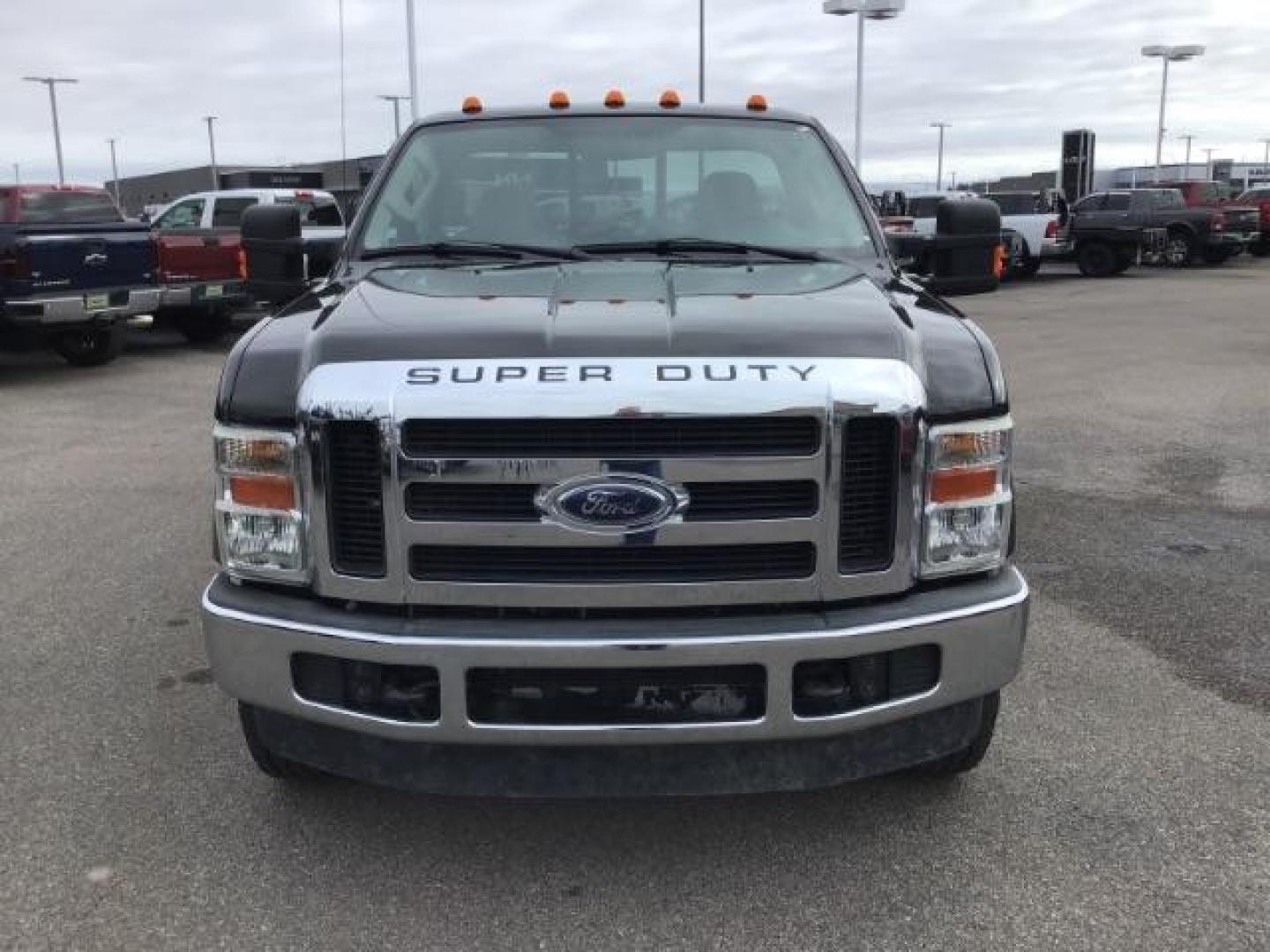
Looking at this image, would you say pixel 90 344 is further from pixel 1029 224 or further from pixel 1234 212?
pixel 1234 212

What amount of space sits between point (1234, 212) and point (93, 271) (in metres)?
24.7

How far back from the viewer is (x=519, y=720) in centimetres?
275

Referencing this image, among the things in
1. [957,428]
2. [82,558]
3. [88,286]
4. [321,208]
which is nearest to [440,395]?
[957,428]

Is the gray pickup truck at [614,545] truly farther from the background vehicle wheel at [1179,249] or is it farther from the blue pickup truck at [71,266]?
the background vehicle wheel at [1179,249]

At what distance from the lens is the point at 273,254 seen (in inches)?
172

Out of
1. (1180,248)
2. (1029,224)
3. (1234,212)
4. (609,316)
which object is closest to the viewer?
(609,316)

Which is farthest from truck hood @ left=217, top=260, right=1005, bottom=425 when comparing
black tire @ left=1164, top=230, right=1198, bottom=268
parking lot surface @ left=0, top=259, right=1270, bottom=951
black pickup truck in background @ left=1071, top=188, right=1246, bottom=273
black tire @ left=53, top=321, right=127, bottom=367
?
black tire @ left=1164, top=230, right=1198, bottom=268

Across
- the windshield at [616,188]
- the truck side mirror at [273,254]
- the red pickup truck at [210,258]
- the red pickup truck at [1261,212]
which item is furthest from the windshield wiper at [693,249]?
the red pickup truck at [1261,212]

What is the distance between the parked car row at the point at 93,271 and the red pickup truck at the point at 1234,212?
850 inches

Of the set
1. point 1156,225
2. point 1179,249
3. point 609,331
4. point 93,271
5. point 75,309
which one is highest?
point 609,331

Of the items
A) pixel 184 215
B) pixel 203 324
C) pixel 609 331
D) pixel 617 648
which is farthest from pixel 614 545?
pixel 184 215

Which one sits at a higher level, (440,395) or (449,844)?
(440,395)

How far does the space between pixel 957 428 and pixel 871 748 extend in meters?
0.80

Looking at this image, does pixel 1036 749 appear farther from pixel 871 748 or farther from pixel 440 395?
pixel 440 395
